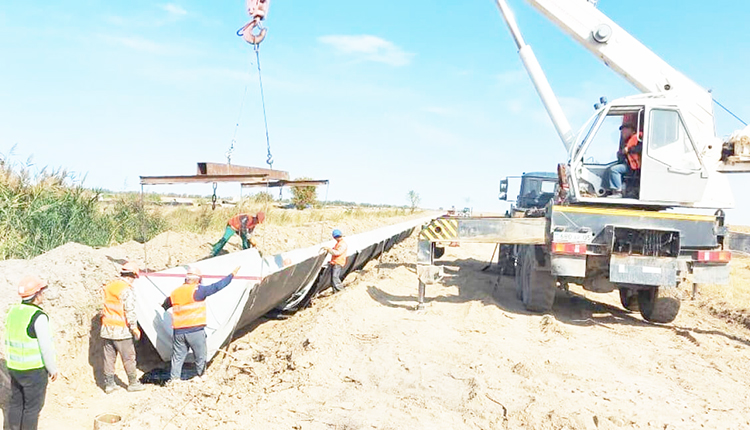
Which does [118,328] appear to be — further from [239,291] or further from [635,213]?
[635,213]

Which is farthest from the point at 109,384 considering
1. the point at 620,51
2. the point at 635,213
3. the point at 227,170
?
the point at 620,51

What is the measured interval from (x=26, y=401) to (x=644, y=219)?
23.1 feet

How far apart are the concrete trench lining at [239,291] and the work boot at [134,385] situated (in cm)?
52

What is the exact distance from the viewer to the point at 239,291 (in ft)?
25.0

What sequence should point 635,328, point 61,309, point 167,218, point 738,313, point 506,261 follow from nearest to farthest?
point 61,309, point 635,328, point 738,313, point 506,261, point 167,218

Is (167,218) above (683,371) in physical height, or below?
above

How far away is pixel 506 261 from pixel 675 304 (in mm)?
4629

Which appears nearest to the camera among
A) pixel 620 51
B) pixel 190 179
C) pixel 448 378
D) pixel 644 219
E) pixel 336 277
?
pixel 448 378

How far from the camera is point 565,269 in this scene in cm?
755

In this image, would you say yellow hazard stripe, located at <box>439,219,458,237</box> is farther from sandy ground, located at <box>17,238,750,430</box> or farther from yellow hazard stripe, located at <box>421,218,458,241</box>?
sandy ground, located at <box>17,238,750,430</box>

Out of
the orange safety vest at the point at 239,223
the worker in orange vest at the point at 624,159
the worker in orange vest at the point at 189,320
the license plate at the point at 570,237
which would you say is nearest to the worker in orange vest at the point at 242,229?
the orange safety vest at the point at 239,223

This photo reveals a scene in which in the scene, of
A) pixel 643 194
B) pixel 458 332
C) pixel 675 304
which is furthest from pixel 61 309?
pixel 675 304

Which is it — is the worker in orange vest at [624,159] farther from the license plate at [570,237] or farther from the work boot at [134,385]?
the work boot at [134,385]

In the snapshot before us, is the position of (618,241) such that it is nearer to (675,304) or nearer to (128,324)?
(675,304)
